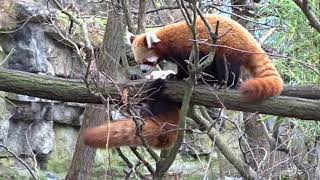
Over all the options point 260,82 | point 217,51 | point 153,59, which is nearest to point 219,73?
point 217,51

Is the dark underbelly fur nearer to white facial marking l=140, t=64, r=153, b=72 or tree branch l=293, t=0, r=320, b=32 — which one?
white facial marking l=140, t=64, r=153, b=72

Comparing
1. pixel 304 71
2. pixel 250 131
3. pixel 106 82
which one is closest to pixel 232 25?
pixel 304 71

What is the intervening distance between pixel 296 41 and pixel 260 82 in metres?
1.04

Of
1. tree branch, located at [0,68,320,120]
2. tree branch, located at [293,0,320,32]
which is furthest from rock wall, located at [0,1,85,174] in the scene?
tree branch, located at [293,0,320,32]

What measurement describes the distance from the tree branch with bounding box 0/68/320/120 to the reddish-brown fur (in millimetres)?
195

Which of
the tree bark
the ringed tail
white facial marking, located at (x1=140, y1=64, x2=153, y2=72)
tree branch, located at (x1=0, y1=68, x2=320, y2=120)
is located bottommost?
the tree bark

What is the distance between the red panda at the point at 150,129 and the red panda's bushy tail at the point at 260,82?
454 millimetres

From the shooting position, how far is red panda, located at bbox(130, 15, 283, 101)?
3.46 meters

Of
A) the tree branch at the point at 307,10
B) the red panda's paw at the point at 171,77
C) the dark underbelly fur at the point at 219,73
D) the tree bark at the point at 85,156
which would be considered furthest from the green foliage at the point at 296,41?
the tree bark at the point at 85,156

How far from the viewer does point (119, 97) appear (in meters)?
2.93

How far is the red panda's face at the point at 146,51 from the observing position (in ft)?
12.4

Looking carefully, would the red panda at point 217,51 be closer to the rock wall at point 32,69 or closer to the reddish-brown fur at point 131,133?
the reddish-brown fur at point 131,133

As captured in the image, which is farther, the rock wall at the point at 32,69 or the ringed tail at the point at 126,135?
the rock wall at the point at 32,69

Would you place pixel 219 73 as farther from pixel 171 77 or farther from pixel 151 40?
pixel 151 40
